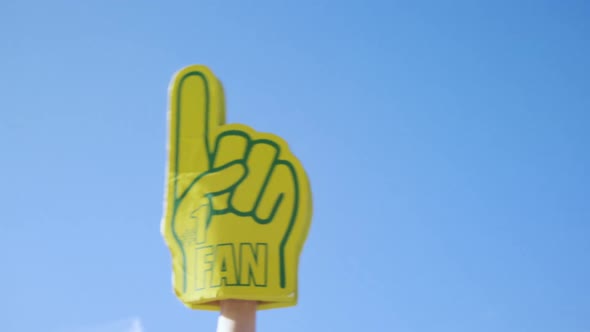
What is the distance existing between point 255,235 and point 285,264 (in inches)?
17.2

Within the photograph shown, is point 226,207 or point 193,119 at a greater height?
point 193,119

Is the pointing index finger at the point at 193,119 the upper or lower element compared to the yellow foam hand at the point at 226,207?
upper

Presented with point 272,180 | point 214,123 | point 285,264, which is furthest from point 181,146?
point 285,264

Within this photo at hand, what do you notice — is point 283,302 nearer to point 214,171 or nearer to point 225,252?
point 225,252

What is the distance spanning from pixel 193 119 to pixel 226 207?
1.16 metres

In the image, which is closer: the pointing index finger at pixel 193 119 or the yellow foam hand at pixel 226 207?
the yellow foam hand at pixel 226 207

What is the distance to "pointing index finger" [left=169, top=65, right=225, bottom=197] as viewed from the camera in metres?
10.2

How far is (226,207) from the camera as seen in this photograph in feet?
32.3

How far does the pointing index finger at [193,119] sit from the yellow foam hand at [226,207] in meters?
0.01

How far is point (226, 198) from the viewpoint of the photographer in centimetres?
991

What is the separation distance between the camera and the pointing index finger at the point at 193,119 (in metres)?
10.2

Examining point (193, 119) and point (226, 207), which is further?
point (193, 119)

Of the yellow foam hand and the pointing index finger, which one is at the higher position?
the pointing index finger

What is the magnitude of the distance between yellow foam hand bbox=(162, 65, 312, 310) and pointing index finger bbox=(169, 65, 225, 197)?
11 millimetres
